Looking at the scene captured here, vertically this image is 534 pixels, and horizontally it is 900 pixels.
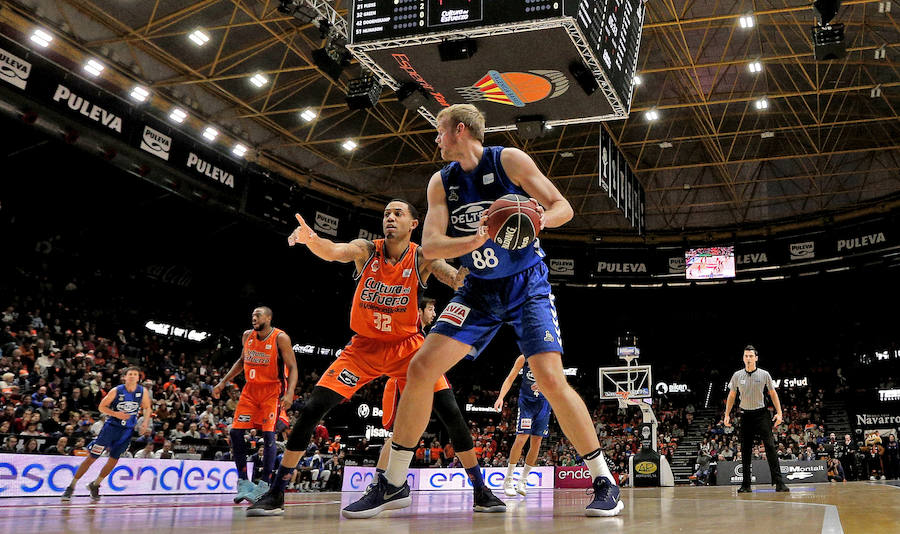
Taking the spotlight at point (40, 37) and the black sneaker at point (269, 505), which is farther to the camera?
the spotlight at point (40, 37)

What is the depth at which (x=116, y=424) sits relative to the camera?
8.90 m

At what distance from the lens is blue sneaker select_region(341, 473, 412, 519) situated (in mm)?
3629

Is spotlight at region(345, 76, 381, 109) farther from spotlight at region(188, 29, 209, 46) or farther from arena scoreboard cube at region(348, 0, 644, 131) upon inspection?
arena scoreboard cube at region(348, 0, 644, 131)

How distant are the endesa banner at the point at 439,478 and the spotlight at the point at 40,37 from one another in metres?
11.5

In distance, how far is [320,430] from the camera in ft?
60.1

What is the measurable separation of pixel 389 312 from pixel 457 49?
427 centimetres

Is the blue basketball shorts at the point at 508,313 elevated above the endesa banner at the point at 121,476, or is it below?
above

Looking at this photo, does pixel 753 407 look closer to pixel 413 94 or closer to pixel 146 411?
pixel 413 94

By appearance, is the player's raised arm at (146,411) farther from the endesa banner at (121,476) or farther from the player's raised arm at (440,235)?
the player's raised arm at (440,235)

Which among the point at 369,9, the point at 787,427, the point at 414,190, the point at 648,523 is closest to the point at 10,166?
the point at 414,190

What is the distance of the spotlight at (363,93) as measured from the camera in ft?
51.2

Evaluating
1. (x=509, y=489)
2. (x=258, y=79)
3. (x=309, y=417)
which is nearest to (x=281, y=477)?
(x=309, y=417)

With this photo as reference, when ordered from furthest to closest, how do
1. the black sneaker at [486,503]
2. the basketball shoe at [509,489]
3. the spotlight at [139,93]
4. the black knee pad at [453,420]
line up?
the spotlight at [139,93], the basketball shoe at [509,489], the black knee pad at [453,420], the black sneaker at [486,503]

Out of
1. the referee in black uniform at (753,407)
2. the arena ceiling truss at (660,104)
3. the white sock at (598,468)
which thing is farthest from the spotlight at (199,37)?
the white sock at (598,468)
